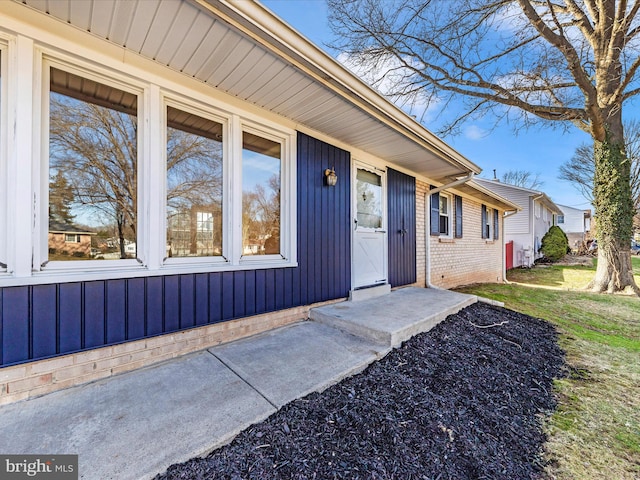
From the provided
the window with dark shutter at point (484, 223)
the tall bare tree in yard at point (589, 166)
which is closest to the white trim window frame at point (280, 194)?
the window with dark shutter at point (484, 223)

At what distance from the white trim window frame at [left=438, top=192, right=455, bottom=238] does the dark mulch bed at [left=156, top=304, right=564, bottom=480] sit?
4.50 m

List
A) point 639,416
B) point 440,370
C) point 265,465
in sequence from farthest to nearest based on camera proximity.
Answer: point 440,370 → point 639,416 → point 265,465

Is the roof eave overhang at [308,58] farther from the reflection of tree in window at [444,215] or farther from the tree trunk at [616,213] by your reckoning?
the tree trunk at [616,213]

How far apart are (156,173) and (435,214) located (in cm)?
591

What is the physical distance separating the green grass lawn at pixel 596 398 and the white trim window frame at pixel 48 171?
3319mm

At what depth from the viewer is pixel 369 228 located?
15.3 ft

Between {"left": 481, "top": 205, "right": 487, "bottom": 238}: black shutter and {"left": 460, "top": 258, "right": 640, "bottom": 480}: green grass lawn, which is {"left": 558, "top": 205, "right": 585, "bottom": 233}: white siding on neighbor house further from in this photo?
{"left": 460, "top": 258, "right": 640, "bottom": 480}: green grass lawn

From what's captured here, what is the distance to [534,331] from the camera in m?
3.85

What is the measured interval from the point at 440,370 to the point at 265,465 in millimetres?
1784

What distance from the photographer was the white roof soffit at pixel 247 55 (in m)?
1.85

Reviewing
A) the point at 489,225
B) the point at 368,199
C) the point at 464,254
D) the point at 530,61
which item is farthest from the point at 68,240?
the point at 489,225

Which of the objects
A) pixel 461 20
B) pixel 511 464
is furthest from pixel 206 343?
pixel 461 20

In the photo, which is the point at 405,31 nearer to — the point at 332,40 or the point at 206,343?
the point at 332,40

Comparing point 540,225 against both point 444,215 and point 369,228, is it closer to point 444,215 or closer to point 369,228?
point 444,215
